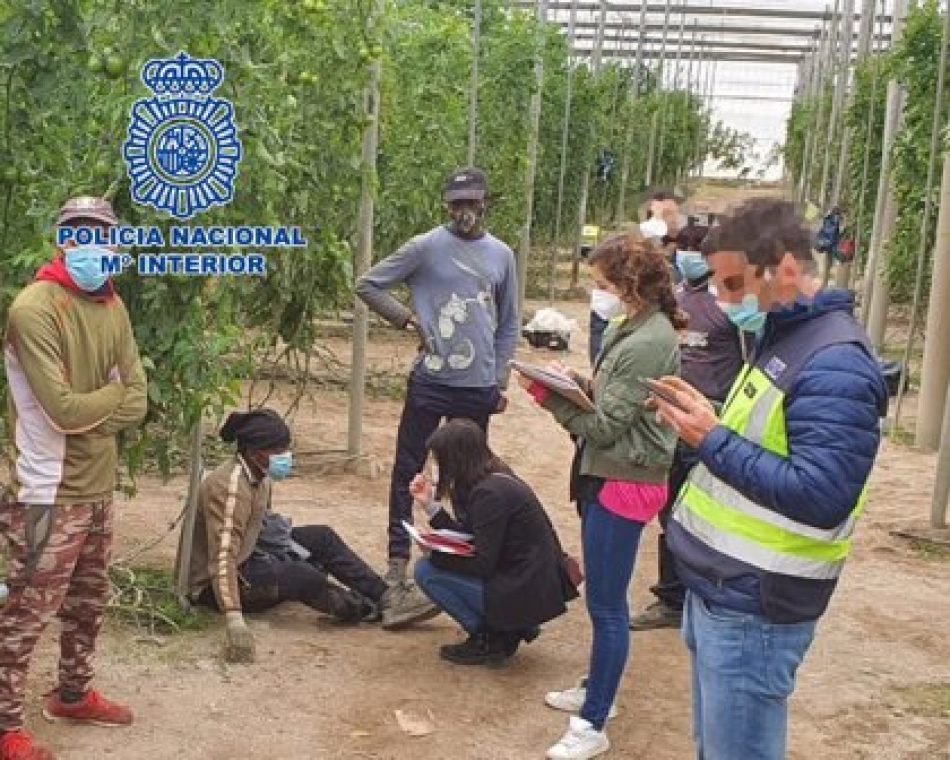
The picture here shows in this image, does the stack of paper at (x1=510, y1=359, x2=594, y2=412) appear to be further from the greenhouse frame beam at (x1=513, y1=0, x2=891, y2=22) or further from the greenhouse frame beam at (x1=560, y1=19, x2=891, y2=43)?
the greenhouse frame beam at (x1=560, y1=19, x2=891, y2=43)

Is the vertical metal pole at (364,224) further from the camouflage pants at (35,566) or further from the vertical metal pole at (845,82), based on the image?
the vertical metal pole at (845,82)

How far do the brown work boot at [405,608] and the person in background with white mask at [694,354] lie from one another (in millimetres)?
812

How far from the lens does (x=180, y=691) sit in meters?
3.88

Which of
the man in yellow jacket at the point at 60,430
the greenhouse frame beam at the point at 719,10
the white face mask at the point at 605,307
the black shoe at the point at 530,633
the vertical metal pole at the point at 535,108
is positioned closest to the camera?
the man in yellow jacket at the point at 60,430

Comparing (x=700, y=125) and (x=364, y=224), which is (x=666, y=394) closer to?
(x=364, y=224)

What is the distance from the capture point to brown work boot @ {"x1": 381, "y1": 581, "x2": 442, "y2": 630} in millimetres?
4559

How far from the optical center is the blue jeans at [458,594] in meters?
4.21

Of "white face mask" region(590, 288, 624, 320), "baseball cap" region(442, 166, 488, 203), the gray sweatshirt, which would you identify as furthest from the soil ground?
"baseball cap" region(442, 166, 488, 203)

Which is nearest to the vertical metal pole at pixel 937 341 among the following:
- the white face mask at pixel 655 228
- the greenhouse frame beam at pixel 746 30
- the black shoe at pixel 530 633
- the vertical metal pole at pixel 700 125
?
the white face mask at pixel 655 228

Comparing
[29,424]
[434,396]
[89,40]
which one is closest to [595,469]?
[434,396]

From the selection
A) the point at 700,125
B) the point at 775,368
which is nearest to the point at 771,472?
the point at 775,368

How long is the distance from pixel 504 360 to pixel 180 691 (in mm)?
1766

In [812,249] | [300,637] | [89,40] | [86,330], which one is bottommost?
[300,637]

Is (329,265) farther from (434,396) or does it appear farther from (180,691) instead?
(180,691)
